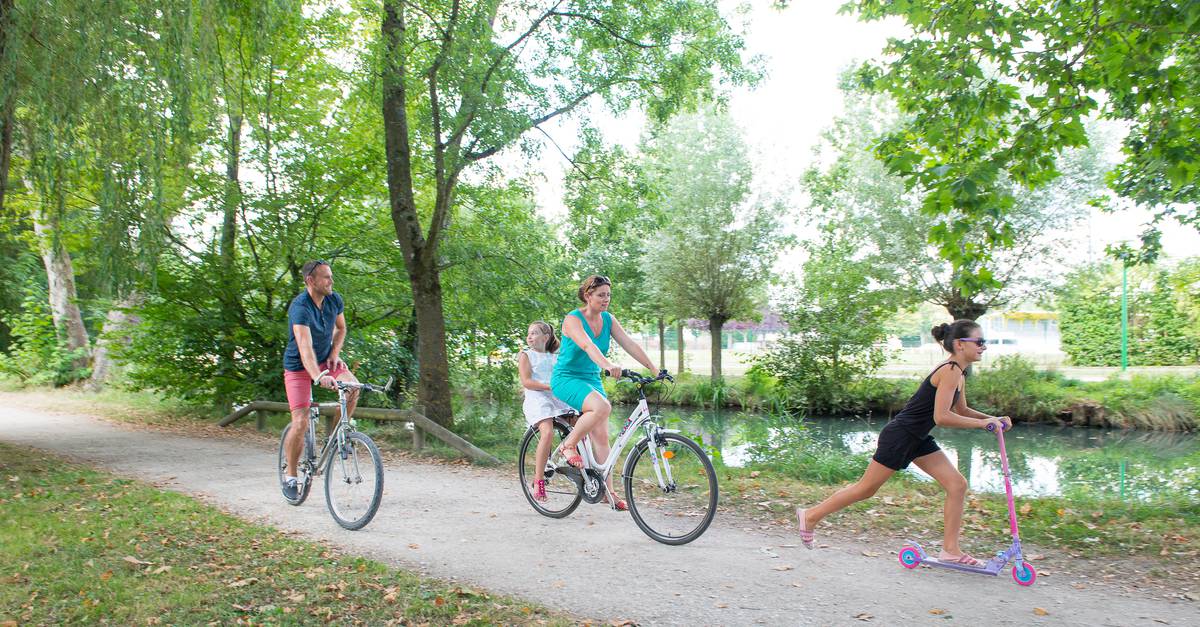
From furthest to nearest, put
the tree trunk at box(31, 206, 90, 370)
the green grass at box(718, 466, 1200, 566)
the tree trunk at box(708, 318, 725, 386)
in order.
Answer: the tree trunk at box(708, 318, 725, 386) < the tree trunk at box(31, 206, 90, 370) < the green grass at box(718, 466, 1200, 566)

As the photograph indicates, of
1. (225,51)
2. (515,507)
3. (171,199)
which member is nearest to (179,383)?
(171,199)

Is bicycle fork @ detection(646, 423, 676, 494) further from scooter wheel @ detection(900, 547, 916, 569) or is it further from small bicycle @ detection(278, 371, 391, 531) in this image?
small bicycle @ detection(278, 371, 391, 531)

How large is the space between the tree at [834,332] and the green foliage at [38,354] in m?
18.2

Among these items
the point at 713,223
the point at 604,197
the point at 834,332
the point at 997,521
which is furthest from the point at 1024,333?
the point at 997,521

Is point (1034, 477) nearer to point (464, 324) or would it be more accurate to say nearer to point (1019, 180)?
point (1019, 180)

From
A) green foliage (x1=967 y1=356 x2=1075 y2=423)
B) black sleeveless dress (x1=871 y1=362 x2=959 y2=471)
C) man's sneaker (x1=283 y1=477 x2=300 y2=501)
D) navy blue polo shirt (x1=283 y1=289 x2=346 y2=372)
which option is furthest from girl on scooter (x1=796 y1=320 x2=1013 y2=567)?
green foliage (x1=967 y1=356 x2=1075 y2=423)

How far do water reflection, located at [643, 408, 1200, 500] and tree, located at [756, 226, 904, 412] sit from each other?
1301mm

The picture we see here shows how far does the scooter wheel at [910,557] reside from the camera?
5.15 m

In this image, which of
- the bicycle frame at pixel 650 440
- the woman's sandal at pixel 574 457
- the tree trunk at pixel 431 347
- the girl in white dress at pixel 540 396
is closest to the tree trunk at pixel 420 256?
the tree trunk at pixel 431 347

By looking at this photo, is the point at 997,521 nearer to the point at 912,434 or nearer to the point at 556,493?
the point at 912,434

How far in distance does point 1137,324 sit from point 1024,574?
30908 mm

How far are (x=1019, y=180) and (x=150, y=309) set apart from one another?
40.4 feet

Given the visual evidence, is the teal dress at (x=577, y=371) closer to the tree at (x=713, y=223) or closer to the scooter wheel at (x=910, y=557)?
the scooter wheel at (x=910, y=557)

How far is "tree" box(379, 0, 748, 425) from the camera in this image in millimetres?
10625
